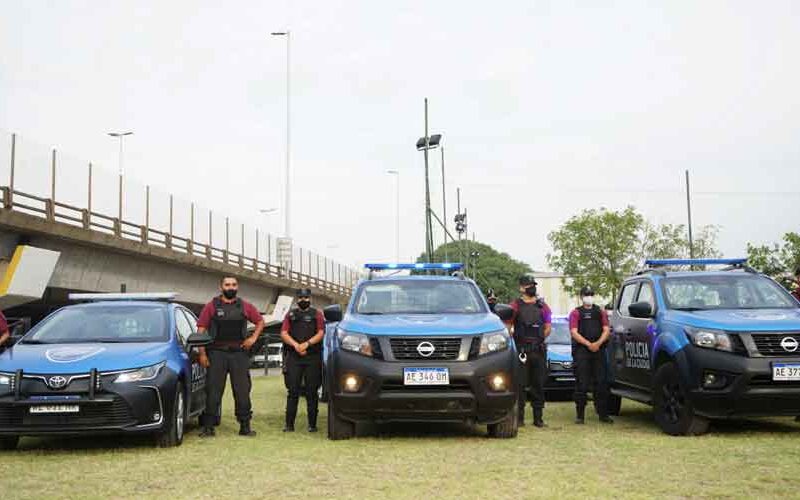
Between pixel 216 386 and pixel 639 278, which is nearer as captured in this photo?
pixel 216 386

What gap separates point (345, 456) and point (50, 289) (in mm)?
25529

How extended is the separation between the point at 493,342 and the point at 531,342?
2226mm

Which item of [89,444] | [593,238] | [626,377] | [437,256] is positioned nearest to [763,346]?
[626,377]

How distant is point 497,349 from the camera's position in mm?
10516

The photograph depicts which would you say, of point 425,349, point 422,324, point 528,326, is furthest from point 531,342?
point 425,349

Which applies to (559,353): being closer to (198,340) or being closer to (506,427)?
(506,427)

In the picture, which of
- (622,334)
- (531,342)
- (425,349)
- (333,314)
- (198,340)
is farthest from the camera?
(622,334)

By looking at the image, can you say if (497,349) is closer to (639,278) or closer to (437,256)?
(639,278)

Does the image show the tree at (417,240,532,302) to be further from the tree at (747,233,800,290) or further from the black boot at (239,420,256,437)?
the black boot at (239,420,256,437)

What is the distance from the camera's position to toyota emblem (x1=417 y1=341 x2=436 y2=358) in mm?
10281

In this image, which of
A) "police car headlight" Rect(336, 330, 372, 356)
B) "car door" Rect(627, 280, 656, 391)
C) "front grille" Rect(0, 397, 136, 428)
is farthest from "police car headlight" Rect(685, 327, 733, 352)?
"front grille" Rect(0, 397, 136, 428)

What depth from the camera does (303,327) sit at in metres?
12.2

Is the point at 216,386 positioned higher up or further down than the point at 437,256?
further down

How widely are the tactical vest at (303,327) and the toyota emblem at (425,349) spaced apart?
2243 millimetres
